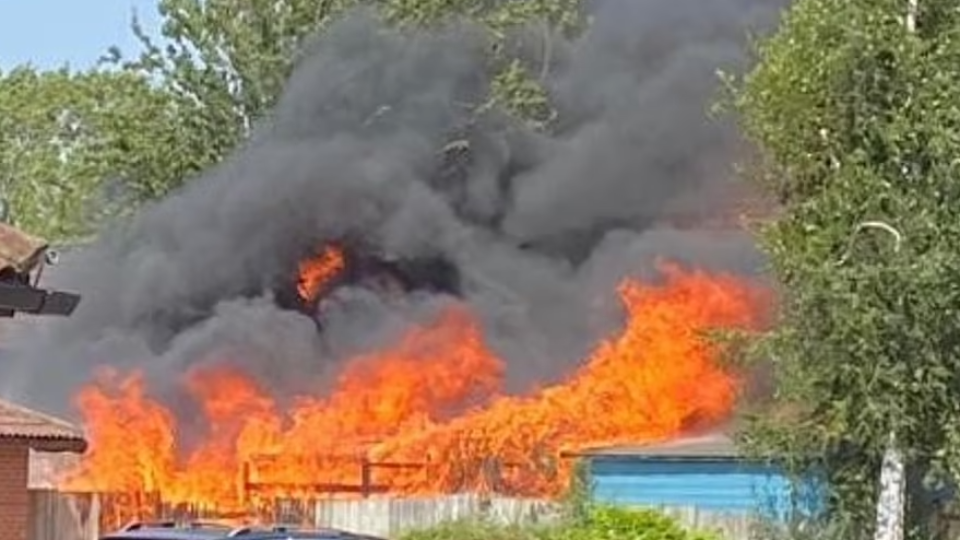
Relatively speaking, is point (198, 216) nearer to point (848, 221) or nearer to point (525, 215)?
point (525, 215)

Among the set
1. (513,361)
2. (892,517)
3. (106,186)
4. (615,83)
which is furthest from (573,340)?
(106,186)

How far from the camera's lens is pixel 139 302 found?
1289 inches

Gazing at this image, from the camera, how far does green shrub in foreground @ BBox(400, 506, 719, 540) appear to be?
23.3 m

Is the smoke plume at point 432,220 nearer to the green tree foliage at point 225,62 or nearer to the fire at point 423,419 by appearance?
the fire at point 423,419

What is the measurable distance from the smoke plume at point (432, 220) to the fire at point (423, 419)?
3.06 feet

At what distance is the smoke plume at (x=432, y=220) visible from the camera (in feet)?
105

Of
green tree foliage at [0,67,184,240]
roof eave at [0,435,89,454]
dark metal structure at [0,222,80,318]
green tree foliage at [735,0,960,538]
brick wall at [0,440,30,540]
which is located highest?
green tree foliage at [0,67,184,240]

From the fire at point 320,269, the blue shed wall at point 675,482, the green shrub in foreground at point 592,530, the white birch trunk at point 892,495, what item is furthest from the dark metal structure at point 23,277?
the fire at point 320,269

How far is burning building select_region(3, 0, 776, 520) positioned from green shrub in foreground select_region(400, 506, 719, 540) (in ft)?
12.0

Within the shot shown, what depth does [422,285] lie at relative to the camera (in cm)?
3388

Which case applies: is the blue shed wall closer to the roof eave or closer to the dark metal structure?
the roof eave

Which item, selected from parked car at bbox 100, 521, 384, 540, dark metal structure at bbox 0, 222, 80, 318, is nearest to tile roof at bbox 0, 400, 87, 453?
parked car at bbox 100, 521, 384, 540

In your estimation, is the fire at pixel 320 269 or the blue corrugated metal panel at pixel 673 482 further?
the fire at pixel 320 269

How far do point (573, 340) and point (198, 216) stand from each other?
254 inches
